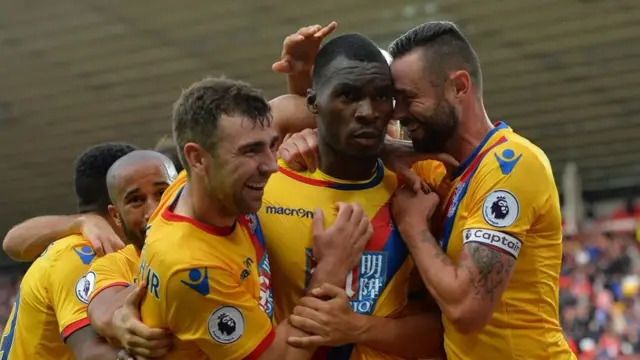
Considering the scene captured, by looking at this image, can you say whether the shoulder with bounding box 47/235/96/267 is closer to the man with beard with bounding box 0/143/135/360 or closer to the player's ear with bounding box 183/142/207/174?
the man with beard with bounding box 0/143/135/360

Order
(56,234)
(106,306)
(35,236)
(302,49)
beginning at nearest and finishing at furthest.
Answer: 1. (106,306)
2. (302,49)
3. (56,234)
4. (35,236)

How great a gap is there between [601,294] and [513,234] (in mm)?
11841

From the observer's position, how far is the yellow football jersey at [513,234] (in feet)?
13.6

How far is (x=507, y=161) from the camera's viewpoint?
4.20 metres

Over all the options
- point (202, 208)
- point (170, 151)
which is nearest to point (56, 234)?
point (170, 151)

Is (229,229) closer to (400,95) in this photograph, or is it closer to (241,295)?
(241,295)

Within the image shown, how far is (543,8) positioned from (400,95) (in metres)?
10.8

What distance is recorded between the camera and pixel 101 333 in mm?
4441

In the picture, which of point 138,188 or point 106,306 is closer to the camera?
point 106,306

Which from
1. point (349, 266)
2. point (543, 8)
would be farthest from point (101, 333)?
point (543, 8)

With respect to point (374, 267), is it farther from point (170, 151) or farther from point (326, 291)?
point (170, 151)

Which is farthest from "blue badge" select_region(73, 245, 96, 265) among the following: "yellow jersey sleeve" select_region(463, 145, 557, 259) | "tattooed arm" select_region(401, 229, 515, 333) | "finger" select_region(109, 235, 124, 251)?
Answer: "yellow jersey sleeve" select_region(463, 145, 557, 259)

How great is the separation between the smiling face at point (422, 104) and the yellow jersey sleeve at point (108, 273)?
1423 mm

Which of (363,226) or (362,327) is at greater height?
(363,226)
